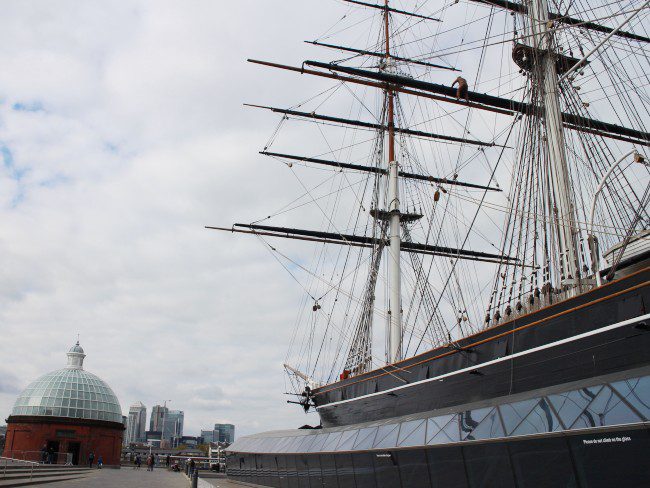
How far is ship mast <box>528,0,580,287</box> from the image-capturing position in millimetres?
13656

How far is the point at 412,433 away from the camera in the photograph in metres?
13.9

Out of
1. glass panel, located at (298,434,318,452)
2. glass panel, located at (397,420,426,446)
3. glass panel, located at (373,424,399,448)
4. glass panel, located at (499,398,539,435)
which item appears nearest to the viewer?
glass panel, located at (499,398,539,435)

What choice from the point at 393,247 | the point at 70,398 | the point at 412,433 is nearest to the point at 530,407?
the point at 412,433

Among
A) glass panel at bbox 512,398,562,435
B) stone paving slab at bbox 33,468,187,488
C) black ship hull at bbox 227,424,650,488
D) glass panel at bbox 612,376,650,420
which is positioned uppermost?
glass panel at bbox 612,376,650,420

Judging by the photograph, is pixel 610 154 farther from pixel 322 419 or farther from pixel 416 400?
pixel 322 419

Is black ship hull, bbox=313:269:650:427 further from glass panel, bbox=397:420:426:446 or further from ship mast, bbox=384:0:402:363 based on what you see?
ship mast, bbox=384:0:402:363

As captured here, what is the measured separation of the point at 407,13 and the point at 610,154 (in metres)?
18.5

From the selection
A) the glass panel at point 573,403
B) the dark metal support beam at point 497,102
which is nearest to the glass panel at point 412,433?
the glass panel at point 573,403

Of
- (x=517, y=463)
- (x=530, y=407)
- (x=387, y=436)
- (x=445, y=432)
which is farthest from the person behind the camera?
(x=387, y=436)

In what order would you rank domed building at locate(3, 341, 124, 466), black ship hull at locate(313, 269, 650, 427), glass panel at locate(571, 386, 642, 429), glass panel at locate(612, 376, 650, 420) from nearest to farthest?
glass panel at locate(612, 376, 650, 420), glass panel at locate(571, 386, 642, 429), black ship hull at locate(313, 269, 650, 427), domed building at locate(3, 341, 124, 466)

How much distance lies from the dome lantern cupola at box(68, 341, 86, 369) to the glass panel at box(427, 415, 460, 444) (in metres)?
42.2

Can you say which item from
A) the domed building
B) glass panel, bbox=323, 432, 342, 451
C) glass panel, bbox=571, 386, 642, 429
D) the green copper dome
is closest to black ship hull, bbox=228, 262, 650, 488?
glass panel, bbox=571, 386, 642, 429

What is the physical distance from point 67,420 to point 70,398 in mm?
2005

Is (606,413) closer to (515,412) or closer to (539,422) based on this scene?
(539,422)
